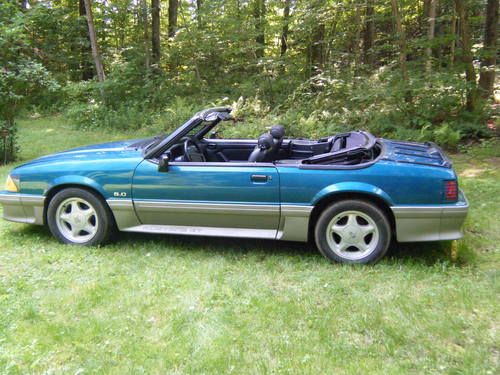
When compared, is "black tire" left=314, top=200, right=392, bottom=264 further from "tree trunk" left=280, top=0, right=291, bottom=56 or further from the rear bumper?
"tree trunk" left=280, top=0, right=291, bottom=56

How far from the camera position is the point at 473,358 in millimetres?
2572

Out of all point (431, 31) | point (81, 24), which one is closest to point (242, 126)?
point (431, 31)

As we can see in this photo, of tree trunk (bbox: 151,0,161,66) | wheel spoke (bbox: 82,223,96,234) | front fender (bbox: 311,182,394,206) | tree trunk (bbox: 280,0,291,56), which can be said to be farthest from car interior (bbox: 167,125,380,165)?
tree trunk (bbox: 151,0,161,66)

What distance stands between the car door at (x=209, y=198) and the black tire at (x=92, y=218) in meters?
0.36

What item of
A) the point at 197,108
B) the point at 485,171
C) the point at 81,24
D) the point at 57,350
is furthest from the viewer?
the point at 81,24

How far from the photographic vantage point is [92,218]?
4547 mm

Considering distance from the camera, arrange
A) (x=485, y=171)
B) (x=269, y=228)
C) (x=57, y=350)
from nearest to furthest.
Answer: (x=57, y=350) → (x=269, y=228) → (x=485, y=171)

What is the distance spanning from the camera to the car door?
4.10 meters

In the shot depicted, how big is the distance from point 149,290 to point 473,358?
2358 millimetres

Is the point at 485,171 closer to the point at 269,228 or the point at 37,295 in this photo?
the point at 269,228

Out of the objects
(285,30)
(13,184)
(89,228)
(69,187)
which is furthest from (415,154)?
(285,30)

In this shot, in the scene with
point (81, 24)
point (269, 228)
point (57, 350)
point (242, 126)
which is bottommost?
point (57, 350)

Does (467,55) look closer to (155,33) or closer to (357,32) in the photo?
(357,32)

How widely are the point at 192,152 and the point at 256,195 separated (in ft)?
3.61
